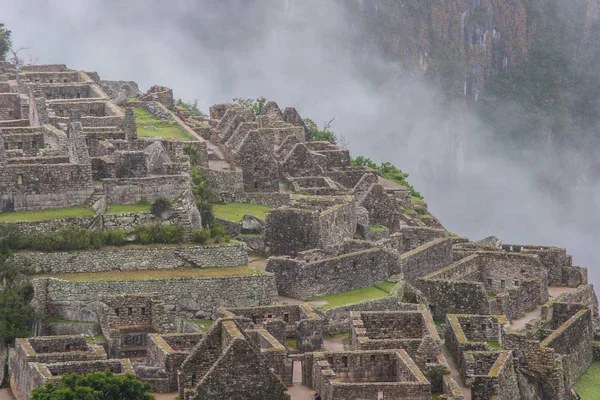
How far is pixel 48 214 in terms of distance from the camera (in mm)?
57812

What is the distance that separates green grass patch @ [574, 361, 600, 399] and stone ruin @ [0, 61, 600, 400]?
37 cm

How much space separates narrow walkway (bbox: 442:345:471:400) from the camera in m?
51.8

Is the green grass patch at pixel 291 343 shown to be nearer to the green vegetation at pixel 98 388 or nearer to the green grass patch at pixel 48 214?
the green grass patch at pixel 48 214

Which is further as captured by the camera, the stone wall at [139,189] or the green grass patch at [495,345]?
the stone wall at [139,189]

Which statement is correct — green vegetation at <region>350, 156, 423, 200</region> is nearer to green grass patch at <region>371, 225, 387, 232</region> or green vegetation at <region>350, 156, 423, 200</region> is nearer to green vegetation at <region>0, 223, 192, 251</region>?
green grass patch at <region>371, 225, 387, 232</region>

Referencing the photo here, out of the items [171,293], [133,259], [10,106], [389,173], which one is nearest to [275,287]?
[171,293]

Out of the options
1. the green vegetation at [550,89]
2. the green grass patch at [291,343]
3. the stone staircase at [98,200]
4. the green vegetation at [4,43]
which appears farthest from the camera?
the green vegetation at [550,89]

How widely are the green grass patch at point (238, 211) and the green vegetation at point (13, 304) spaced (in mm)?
12038

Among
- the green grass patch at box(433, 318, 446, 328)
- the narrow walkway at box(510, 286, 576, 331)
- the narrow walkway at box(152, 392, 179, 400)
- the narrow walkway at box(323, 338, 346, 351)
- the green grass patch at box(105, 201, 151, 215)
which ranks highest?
the green grass patch at box(105, 201, 151, 215)

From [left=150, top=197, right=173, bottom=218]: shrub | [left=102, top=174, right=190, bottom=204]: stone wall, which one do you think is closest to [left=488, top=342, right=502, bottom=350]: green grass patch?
[left=150, top=197, right=173, bottom=218]: shrub

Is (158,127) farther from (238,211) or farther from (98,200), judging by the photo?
(98,200)

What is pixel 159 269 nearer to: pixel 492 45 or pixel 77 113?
pixel 77 113

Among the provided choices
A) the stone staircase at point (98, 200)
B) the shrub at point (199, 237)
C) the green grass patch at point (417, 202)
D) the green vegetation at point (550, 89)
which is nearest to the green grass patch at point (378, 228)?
the green grass patch at point (417, 202)

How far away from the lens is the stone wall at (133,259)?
55219 millimetres
